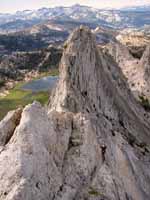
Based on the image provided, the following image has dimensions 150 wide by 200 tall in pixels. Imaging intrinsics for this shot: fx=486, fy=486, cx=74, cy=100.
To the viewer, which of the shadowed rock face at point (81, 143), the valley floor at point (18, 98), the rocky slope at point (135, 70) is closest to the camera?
the shadowed rock face at point (81, 143)

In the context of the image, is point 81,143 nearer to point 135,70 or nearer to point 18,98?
point 135,70

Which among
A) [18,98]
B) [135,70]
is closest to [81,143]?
[135,70]

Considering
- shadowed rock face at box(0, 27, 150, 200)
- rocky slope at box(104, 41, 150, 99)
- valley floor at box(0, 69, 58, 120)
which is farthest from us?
valley floor at box(0, 69, 58, 120)

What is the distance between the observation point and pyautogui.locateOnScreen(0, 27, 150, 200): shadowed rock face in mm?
21453

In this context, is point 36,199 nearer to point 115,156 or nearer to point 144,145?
point 115,156

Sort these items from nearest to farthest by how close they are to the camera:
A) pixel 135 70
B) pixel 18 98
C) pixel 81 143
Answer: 1. pixel 81 143
2. pixel 135 70
3. pixel 18 98

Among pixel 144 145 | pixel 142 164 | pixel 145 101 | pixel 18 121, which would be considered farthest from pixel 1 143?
pixel 145 101

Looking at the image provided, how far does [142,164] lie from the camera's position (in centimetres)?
3384

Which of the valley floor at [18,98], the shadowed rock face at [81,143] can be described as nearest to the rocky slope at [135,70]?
the shadowed rock face at [81,143]

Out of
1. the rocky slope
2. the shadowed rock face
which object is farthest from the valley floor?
the shadowed rock face

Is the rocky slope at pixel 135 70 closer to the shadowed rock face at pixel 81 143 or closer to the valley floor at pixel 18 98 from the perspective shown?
Result: the shadowed rock face at pixel 81 143

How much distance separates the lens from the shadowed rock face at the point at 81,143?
21453 mm

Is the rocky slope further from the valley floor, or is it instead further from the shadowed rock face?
the valley floor

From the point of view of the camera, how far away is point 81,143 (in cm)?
2684
